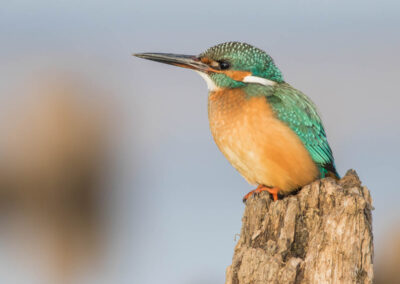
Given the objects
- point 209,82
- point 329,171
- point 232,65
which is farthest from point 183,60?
point 329,171

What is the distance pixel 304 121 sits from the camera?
4.82 metres

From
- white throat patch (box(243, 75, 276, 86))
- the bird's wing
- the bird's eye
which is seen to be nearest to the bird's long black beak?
the bird's eye

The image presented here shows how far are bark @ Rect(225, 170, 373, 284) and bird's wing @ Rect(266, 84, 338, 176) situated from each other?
0.87m

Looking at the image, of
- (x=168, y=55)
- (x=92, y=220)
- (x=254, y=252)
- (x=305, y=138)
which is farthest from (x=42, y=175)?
(x=254, y=252)

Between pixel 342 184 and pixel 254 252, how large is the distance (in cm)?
94

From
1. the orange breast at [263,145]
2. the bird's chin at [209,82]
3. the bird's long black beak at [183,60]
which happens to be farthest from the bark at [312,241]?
the bird's long black beak at [183,60]

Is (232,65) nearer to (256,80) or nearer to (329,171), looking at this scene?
(256,80)

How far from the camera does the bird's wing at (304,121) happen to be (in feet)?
15.5

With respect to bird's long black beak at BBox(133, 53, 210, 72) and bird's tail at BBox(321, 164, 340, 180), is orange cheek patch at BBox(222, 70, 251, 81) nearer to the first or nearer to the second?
bird's long black beak at BBox(133, 53, 210, 72)

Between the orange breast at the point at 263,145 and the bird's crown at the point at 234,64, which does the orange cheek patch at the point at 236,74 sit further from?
the orange breast at the point at 263,145

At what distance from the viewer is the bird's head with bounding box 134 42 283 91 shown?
4.99 meters

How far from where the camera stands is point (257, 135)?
15.2ft

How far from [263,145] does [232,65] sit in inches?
30.5

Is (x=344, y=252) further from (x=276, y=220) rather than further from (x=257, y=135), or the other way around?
(x=257, y=135)
